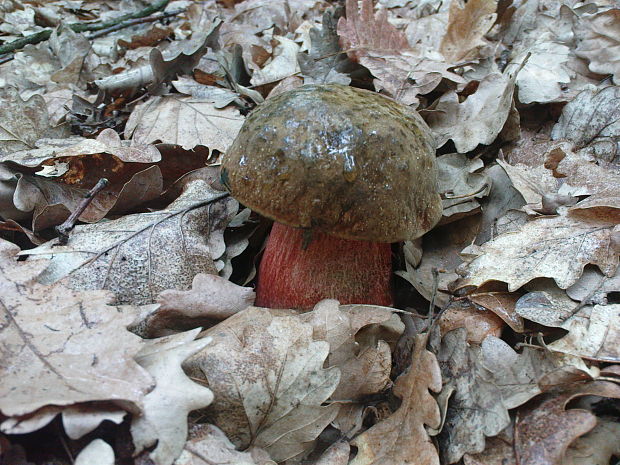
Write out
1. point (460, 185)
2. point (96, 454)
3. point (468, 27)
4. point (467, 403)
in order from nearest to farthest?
point (96, 454) → point (467, 403) → point (460, 185) → point (468, 27)

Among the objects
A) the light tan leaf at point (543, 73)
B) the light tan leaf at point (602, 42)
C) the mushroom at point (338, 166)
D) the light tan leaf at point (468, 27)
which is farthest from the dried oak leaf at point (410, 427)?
the light tan leaf at point (468, 27)

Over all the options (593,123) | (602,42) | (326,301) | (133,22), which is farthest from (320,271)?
(133,22)

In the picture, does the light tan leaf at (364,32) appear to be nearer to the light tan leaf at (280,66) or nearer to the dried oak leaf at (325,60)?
the dried oak leaf at (325,60)

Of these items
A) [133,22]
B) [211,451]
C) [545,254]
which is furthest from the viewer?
[133,22]

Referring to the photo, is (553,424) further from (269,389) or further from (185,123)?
(185,123)

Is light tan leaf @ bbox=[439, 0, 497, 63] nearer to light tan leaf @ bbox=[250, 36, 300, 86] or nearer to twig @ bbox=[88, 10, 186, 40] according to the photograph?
light tan leaf @ bbox=[250, 36, 300, 86]

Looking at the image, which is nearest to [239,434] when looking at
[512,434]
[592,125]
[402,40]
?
[512,434]

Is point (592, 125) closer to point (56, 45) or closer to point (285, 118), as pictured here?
point (285, 118)
